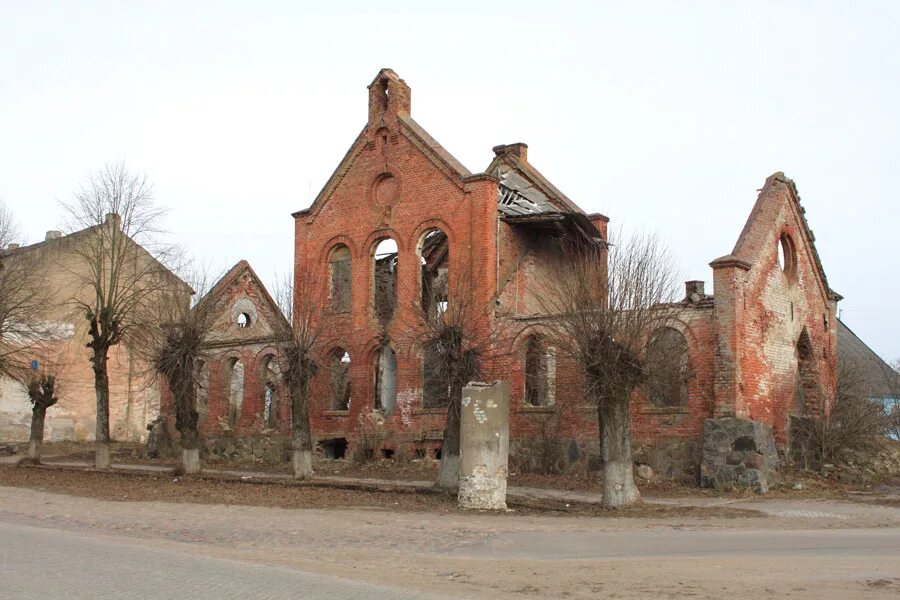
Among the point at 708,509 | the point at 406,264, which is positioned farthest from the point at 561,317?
the point at 406,264

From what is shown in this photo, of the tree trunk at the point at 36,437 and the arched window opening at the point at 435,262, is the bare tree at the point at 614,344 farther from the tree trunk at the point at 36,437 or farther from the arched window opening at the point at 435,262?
the tree trunk at the point at 36,437

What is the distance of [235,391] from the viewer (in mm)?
34125

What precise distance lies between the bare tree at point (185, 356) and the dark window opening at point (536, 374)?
8.84 meters

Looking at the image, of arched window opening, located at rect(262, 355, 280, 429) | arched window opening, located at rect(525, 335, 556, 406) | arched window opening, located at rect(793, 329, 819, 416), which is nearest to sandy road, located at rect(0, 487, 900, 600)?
arched window opening, located at rect(525, 335, 556, 406)

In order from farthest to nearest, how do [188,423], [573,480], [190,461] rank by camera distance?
[188,423] < [190,461] < [573,480]

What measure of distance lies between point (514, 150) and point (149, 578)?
25.0 meters

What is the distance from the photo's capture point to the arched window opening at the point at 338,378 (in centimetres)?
2981

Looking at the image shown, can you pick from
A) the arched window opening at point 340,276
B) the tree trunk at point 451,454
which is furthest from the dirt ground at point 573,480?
the arched window opening at point 340,276

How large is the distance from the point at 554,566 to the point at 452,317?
10.5m

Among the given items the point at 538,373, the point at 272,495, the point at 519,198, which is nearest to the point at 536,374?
the point at 538,373

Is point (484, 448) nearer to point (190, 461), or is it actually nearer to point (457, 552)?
point (457, 552)

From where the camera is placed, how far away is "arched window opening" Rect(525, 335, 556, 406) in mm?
25312

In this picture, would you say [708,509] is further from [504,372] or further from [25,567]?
[25,567]

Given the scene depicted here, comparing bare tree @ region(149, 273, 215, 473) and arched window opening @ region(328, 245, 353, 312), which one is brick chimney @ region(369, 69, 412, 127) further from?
bare tree @ region(149, 273, 215, 473)
